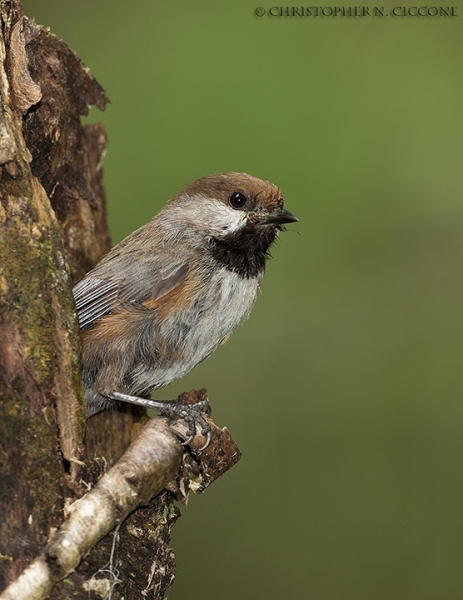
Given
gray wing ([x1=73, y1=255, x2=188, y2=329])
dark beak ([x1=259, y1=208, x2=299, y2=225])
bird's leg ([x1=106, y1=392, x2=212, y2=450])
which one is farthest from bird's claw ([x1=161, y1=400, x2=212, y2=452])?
dark beak ([x1=259, y1=208, x2=299, y2=225])

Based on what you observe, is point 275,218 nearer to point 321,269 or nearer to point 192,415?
point 192,415

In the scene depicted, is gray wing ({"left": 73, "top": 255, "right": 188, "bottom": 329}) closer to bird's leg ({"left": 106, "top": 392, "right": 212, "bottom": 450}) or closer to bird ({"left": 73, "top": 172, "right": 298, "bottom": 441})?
bird ({"left": 73, "top": 172, "right": 298, "bottom": 441})

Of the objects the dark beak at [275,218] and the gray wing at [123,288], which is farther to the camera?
the dark beak at [275,218]

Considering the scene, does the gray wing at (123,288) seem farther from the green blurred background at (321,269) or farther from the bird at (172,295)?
the green blurred background at (321,269)

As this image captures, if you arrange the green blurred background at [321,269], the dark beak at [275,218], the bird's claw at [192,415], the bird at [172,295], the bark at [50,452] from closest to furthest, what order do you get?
the bark at [50,452], the bird's claw at [192,415], the bird at [172,295], the dark beak at [275,218], the green blurred background at [321,269]


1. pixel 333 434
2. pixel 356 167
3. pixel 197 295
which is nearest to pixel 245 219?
pixel 197 295

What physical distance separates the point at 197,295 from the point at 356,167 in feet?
6.85

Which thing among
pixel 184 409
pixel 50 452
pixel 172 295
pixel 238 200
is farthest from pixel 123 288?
pixel 50 452

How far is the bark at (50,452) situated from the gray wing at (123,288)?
78cm

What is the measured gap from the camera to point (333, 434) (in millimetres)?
5770

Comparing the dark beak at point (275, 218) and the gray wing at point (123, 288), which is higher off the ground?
the dark beak at point (275, 218)

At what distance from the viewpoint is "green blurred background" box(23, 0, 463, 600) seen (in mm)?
5363

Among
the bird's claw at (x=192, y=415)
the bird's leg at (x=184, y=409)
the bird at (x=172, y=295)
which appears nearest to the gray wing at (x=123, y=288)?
the bird at (x=172, y=295)

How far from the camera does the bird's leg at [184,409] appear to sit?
3503 millimetres
